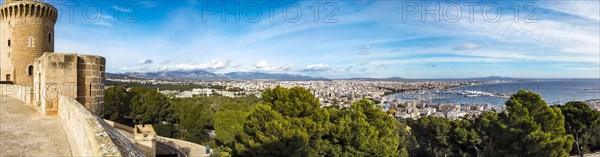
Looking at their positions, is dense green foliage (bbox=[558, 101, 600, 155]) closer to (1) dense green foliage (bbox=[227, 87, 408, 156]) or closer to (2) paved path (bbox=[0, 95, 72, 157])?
(1) dense green foliage (bbox=[227, 87, 408, 156])

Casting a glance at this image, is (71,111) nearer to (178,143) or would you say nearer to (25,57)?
(178,143)

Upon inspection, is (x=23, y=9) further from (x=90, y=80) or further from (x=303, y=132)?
(x=303, y=132)

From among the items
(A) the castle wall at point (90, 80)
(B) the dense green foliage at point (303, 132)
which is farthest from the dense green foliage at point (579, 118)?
(A) the castle wall at point (90, 80)

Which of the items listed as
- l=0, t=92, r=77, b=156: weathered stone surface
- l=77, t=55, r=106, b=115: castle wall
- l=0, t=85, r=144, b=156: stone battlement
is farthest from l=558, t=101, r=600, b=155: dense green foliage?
l=0, t=92, r=77, b=156: weathered stone surface

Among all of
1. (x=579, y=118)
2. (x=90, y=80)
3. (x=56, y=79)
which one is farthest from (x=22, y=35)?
(x=579, y=118)

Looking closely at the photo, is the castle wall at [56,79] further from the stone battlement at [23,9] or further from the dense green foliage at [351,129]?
the stone battlement at [23,9]

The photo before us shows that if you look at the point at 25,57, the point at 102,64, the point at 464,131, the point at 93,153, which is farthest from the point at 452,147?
the point at 25,57
